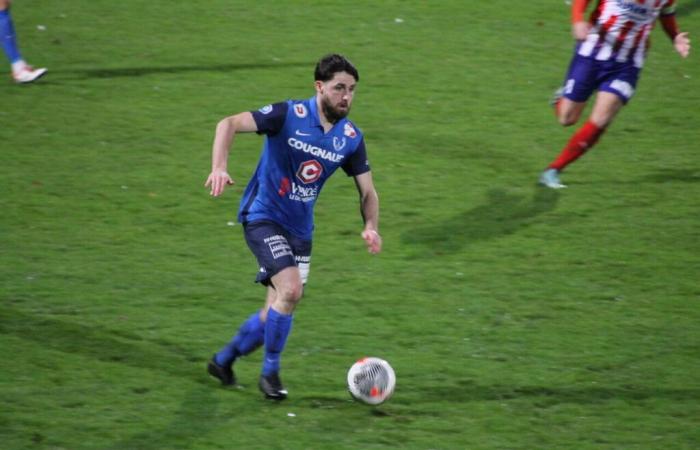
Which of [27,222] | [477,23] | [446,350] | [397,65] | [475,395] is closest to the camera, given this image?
[475,395]

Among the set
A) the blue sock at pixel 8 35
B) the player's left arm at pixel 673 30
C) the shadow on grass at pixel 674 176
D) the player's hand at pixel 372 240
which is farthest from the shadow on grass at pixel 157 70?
the player's hand at pixel 372 240

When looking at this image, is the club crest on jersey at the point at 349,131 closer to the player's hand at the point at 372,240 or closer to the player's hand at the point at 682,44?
the player's hand at the point at 372,240

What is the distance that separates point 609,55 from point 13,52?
6937 mm

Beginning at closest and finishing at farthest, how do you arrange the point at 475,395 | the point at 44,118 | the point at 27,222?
the point at 475,395
the point at 27,222
the point at 44,118

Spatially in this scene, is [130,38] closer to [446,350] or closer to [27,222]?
[27,222]

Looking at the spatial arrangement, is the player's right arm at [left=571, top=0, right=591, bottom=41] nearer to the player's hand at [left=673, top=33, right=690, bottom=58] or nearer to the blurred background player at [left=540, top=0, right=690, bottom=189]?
the blurred background player at [left=540, top=0, right=690, bottom=189]

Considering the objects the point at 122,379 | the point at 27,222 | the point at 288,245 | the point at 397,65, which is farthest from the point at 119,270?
the point at 397,65

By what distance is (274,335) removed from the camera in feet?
23.5

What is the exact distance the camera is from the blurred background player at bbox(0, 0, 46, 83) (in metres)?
13.4

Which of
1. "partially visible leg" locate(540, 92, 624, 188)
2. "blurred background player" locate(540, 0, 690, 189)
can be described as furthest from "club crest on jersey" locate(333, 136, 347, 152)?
"partially visible leg" locate(540, 92, 624, 188)

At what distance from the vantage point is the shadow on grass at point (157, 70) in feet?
46.8

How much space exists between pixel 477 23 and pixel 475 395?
993 cm

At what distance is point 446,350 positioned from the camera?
27.1ft

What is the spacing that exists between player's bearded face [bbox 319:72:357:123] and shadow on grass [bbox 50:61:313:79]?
7.56 m
